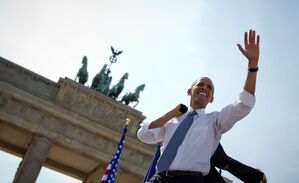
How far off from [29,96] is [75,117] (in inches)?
123

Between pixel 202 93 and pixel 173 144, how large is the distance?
652mm

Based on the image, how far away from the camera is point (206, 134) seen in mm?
3287

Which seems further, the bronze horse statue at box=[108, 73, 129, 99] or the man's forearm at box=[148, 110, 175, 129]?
the bronze horse statue at box=[108, 73, 129, 99]

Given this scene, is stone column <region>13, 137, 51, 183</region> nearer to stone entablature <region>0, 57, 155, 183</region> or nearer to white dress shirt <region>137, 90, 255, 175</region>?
stone entablature <region>0, 57, 155, 183</region>

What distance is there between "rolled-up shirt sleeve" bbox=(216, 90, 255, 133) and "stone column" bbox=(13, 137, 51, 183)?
63.3 ft

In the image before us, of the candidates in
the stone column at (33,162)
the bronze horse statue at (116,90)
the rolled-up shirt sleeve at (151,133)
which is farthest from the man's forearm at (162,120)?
the bronze horse statue at (116,90)

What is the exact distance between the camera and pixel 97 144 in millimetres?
23922

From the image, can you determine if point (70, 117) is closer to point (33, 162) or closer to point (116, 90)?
point (33, 162)

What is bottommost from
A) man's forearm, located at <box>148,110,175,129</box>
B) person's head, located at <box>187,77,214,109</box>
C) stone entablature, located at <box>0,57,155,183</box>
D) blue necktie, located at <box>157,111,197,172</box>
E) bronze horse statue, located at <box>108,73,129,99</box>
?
blue necktie, located at <box>157,111,197,172</box>

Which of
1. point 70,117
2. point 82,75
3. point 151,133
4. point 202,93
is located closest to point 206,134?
point 202,93

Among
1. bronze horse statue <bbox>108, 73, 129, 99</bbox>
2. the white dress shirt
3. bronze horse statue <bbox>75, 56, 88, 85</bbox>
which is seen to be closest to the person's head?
the white dress shirt

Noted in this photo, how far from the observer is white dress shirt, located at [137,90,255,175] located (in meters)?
3.12

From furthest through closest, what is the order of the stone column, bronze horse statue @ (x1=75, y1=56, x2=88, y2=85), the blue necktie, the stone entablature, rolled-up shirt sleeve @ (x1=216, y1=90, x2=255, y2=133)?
bronze horse statue @ (x1=75, y1=56, x2=88, y2=85)
the stone entablature
the stone column
the blue necktie
rolled-up shirt sleeve @ (x1=216, y1=90, x2=255, y2=133)

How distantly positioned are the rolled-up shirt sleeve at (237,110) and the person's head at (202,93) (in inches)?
17.9
